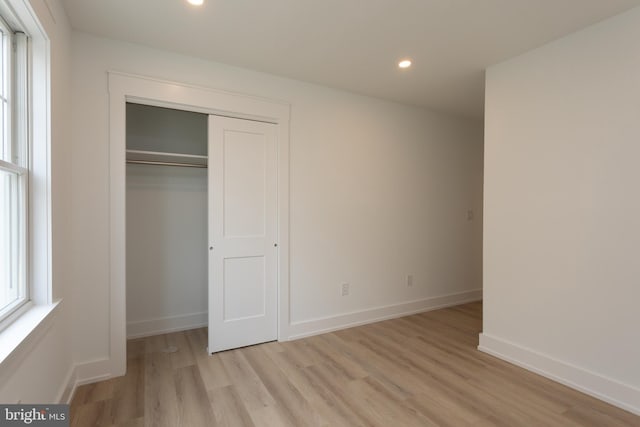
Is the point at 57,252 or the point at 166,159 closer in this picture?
the point at 57,252

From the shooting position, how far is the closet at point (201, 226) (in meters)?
2.84

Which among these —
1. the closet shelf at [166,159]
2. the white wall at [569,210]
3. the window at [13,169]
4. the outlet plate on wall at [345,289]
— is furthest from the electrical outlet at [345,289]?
the window at [13,169]

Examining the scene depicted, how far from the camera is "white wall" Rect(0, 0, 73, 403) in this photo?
148cm

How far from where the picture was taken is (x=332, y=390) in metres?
2.23

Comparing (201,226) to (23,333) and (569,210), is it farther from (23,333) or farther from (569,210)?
(569,210)

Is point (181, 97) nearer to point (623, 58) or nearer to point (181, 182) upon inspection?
point (181, 182)

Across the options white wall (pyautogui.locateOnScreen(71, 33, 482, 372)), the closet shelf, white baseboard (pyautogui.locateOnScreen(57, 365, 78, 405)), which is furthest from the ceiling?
white baseboard (pyautogui.locateOnScreen(57, 365, 78, 405))

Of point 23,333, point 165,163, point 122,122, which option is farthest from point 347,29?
point 23,333

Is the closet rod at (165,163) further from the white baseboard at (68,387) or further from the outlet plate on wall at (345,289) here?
the outlet plate on wall at (345,289)

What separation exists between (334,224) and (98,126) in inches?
86.7

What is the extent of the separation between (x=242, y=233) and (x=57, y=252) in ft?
4.39

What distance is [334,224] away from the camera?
11.1 ft

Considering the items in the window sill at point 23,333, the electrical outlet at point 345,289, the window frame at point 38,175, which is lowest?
the electrical outlet at point 345,289

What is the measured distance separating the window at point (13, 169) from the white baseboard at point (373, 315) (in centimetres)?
210
